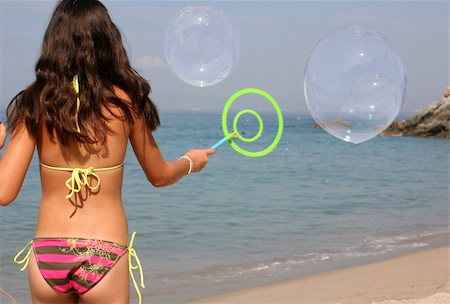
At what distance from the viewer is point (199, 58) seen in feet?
16.5

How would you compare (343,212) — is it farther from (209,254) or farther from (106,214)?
(106,214)

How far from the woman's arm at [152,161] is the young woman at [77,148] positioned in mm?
70

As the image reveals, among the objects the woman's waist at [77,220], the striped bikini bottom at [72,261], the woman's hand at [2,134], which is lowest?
the striped bikini bottom at [72,261]

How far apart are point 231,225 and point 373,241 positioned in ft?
6.89

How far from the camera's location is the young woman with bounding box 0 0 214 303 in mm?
2516

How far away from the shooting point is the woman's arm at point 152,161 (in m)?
2.67

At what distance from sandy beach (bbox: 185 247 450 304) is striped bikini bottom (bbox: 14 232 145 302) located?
13.1 feet

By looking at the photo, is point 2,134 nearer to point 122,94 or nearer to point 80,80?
point 80,80

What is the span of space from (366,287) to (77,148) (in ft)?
16.5

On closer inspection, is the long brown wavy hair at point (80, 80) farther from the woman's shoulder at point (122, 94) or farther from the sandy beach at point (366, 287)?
the sandy beach at point (366, 287)

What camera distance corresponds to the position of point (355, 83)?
178 inches

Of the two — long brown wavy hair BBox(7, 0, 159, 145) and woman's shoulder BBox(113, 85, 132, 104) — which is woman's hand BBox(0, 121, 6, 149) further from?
woman's shoulder BBox(113, 85, 132, 104)

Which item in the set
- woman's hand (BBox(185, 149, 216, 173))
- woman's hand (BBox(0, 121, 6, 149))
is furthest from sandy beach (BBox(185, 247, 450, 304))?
woman's hand (BBox(0, 121, 6, 149))

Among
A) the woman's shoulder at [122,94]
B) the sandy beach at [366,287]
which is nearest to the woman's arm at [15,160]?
the woman's shoulder at [122,94]
